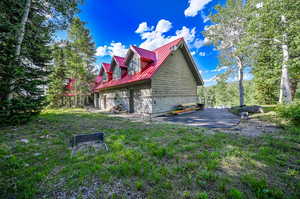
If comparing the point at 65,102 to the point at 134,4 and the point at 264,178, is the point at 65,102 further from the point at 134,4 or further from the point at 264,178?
the point at 264,178

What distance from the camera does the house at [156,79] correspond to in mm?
10414

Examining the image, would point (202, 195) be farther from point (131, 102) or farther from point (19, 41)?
point (131, 102)

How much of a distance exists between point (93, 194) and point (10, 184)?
1507mm

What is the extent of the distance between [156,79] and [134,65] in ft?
11.5

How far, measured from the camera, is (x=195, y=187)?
2043mm

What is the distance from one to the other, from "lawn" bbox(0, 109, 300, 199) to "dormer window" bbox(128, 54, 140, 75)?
951 cm

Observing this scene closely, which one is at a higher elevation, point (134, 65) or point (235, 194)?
point (134, 65)

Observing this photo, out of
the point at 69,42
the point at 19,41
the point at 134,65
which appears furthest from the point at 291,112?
the point at 69,42

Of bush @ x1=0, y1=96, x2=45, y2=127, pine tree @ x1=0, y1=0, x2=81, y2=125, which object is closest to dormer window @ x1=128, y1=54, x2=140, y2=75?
pine tree @ x1=0, y1=0, x2=81, y2=125

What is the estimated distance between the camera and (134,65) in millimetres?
12320

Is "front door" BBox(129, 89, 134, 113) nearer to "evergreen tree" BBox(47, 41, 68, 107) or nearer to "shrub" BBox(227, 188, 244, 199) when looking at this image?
"shrub" BBox(227, 188, 244, 199)

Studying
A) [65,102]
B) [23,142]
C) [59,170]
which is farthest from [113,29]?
[59,170]

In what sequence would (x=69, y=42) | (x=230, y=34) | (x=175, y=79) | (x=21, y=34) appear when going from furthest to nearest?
1. (x=69, y=42)
2. (x=230, y=34)
3. (x=175, y=79)
4. (x=21, y=34)

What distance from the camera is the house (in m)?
10.4
